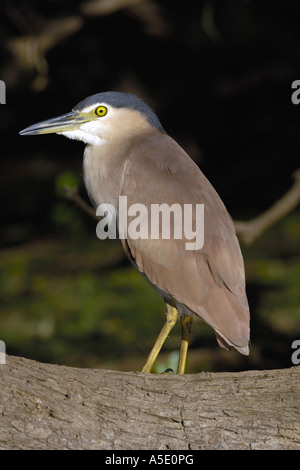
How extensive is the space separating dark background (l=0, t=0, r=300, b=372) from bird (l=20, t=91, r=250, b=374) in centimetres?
267

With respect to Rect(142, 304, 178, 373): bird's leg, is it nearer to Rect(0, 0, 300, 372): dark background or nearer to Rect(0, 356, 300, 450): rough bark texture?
Rect(0, 356, 300, 450): rough bark texture

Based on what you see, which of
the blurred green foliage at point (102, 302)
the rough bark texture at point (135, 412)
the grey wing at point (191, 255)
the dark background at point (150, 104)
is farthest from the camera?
the dark background at point (150, 104)

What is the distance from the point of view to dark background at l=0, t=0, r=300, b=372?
6117 millimetres

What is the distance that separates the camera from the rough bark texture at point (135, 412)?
2477mm

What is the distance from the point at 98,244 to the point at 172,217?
178 inches

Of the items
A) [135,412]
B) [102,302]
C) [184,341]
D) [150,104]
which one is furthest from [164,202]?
[150,104]

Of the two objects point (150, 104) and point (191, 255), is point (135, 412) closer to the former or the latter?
point (191, 255)

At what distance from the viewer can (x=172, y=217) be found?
299 centimetres

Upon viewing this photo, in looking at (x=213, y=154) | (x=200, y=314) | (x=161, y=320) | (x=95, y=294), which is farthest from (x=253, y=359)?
(x=213, y=154)

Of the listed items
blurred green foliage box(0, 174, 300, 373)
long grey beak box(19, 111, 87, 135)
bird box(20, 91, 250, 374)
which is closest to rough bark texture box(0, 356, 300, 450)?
bird box(20, 91, 250, 374)

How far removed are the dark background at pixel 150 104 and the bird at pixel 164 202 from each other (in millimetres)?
2669

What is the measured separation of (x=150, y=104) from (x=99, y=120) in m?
4.56

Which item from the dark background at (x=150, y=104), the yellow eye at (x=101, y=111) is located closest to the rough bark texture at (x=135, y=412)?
the yellow eye at (x=101, y=111)

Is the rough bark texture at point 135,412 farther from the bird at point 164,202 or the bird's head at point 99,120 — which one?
the bird's head at point 99,120
